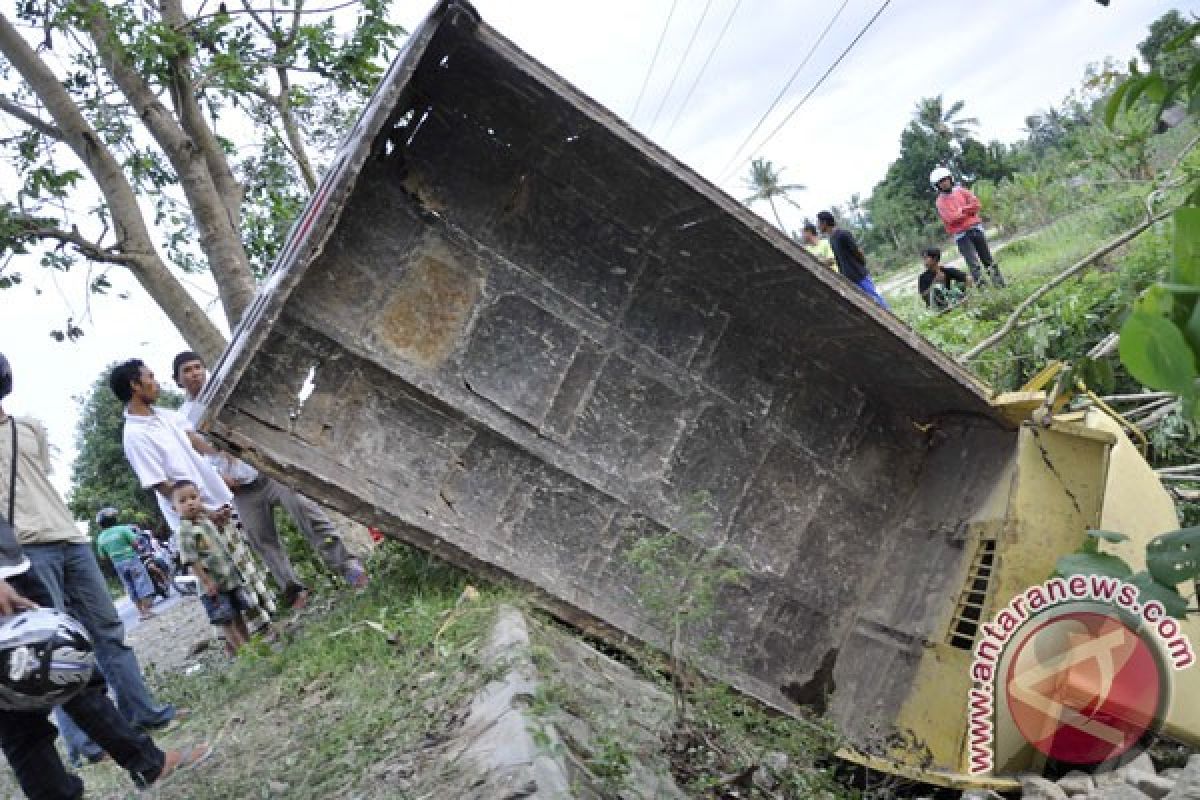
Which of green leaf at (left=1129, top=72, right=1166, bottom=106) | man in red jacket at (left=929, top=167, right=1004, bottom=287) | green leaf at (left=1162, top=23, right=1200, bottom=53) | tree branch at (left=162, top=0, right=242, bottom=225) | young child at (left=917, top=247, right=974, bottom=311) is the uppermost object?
man in red jacket at (left=929, top=167, right=1004, bottom=287)

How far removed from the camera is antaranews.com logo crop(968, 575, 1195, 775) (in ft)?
10.5

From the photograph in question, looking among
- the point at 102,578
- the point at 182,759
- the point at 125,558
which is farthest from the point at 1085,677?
the point at 125,558

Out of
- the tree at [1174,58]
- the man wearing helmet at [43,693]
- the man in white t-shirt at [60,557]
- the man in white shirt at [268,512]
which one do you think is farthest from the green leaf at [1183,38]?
the man in white shirt at [268,512]

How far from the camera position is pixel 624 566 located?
443 cm

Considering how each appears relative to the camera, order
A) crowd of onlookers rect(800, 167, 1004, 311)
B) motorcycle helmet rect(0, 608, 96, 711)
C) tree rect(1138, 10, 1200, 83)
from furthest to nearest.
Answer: crowd of onlookers rect(800, 167, 1004, 311), motorcycle helmet rect(0, 608, 96, 711), tree rect(1138, 10, 1200, 83)

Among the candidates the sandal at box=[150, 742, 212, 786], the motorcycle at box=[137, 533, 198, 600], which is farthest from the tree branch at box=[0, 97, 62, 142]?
the motorcycle at box=[137, 533, 198, 600]

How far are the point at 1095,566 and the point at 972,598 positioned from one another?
9.42ft

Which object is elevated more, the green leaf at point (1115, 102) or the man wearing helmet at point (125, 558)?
the green leaf at point (1115, 102)

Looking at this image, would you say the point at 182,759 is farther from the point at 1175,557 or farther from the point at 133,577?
the point at 133,577

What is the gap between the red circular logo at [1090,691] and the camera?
321 centimetres

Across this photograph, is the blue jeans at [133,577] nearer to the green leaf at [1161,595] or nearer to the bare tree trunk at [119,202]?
the bare tree trunk at [119,202]

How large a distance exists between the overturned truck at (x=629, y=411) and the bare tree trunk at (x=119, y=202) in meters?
4.32

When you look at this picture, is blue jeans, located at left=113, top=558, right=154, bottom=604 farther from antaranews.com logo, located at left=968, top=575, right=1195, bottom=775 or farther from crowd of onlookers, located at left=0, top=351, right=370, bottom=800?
antaranews.com logo, located at left=968, top=575, right=1195, bottom=775

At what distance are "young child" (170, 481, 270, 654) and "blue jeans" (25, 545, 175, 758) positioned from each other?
2.98 feet
